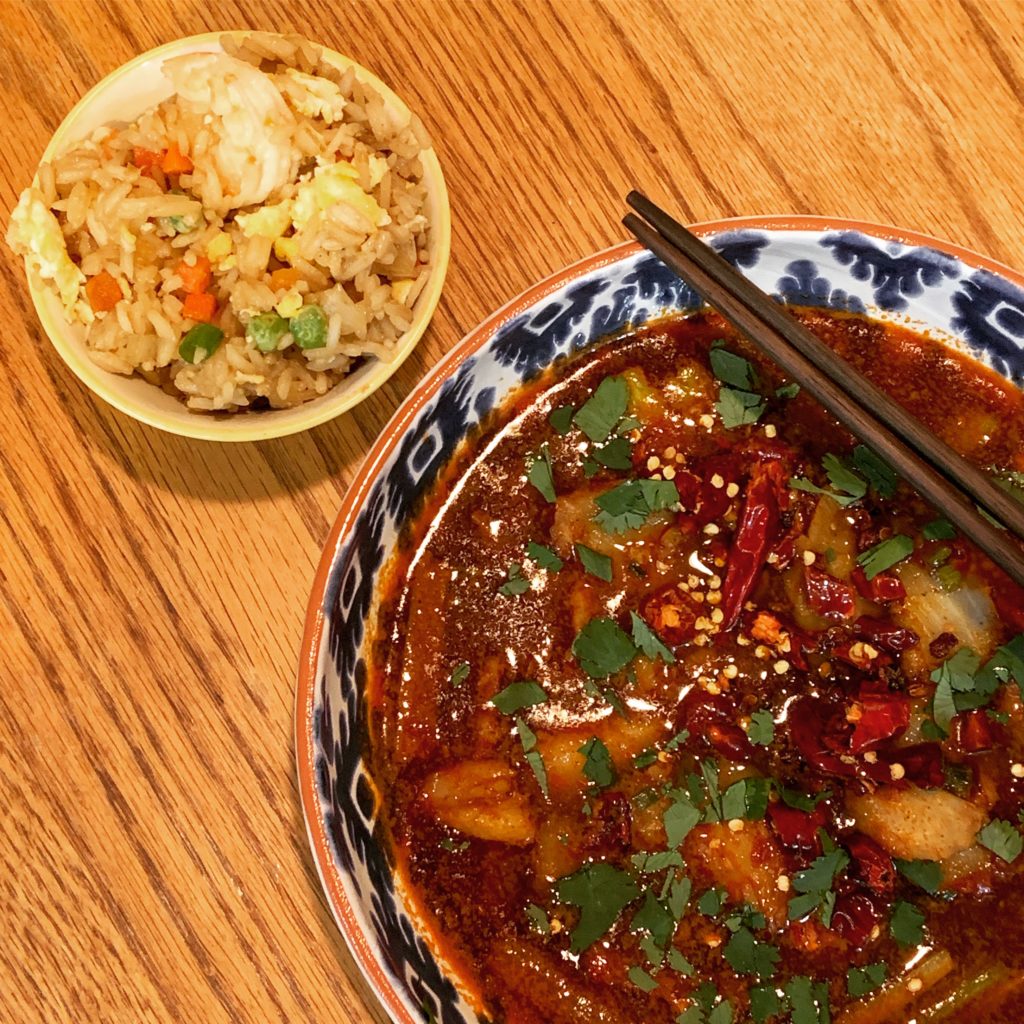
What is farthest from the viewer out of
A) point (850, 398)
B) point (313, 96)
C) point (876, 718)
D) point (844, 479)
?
point (844, 479)

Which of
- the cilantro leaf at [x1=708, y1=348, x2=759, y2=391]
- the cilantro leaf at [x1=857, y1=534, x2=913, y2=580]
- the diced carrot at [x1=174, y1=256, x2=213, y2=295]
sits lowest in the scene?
the cilantro leaf at [x1=857, y1=534, x2=913, y2=580]

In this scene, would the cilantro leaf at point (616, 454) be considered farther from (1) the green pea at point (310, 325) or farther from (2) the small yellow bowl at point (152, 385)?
(1) the green pea at point (310, 325)

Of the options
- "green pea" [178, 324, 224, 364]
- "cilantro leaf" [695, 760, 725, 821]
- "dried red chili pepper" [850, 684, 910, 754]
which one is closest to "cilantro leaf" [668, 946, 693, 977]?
"cilantro leaf" [695, 760, 725, 821]

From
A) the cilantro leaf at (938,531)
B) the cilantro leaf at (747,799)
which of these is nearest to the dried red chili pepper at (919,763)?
the cilantro leaf at (747,799)

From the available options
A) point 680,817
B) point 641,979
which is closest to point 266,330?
point 680,817

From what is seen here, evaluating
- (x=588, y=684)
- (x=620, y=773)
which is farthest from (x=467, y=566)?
(x=620, y=773)

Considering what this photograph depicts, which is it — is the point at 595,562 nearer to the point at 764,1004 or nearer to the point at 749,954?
the point at 749,954

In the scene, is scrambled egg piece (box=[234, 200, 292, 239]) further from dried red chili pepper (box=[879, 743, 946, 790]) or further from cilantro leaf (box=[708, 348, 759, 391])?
dried red chili pepper (box=[879, 743, 946, 790])
